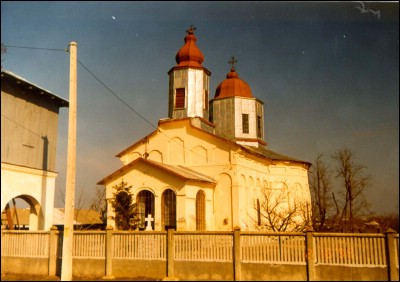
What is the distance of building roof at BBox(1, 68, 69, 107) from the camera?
641 inches

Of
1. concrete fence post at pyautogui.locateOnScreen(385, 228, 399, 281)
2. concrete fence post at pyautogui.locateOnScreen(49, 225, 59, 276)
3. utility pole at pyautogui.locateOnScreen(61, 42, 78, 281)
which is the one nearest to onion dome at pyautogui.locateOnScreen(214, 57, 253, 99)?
utility pole at pyautogui.locateOnScreen(61, 42, 78, 281)

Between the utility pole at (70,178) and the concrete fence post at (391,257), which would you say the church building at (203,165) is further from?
the concrete fence post at (391,257)

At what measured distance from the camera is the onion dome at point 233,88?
36.2m

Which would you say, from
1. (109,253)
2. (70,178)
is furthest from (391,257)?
(70,178)

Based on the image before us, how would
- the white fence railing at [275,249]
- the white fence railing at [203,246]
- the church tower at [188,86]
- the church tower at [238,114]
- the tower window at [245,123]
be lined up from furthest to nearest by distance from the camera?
the tower window at [245,123] < the church tower at [238,114] < the church tower at [188,86] < the white fence railing at [203,246] < the white fence railing at [275,249]

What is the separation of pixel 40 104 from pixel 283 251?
40.5 ft

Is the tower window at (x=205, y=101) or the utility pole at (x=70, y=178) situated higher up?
the tower window at (x=205, y=101)

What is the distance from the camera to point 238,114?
116 feet

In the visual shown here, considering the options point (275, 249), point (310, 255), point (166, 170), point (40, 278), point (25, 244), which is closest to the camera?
point (310, 255)

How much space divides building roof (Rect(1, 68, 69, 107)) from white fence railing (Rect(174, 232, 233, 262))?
9020 mm

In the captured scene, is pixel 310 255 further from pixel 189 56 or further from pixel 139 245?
pixel 189 56

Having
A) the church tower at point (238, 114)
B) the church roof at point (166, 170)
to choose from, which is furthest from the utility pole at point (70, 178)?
the church tower at point (238, 114)

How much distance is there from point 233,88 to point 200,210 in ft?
49.7

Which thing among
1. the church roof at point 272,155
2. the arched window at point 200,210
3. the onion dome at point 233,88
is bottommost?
the arched window at point 200,210
